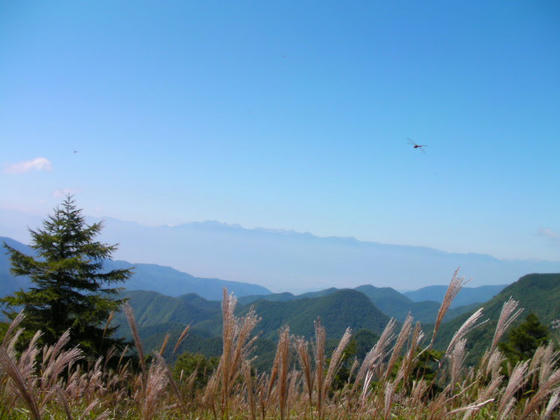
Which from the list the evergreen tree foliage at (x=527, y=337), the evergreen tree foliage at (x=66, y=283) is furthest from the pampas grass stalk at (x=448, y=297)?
the evergreen tree foliage at (x=527, y=337)

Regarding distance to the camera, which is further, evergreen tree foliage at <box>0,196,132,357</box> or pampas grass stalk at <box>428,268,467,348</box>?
evergreen tree foliage at <box>0,196,132,357</box>

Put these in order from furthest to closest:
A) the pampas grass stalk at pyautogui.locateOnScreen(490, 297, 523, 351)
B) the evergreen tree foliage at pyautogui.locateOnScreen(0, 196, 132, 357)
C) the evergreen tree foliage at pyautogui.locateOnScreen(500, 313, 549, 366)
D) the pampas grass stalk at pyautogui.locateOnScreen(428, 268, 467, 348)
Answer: the evergreen tree foliage at pyautogui.locateOnScreen(500, 313, 549, 366) → the evergreen tree foliage at pyautogui.locateOnScreen(0, 196, 132, 357) → the pampas grass stalk at pyautogui.locateOnScreen(490, 297, 523, 351) → the pampas grass stalk at pyautogui.locateOnScreen(428, 268, 467, 348)

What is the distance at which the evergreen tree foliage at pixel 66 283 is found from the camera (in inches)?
848

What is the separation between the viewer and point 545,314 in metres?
160

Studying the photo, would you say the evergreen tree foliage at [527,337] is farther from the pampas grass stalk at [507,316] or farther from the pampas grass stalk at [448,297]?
the pampas grass stalk at [448,297]

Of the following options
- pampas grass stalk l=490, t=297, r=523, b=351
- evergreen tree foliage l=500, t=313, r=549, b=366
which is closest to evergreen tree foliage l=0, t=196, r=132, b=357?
pampas grass stalk l=490, t=297, r=523, b=351

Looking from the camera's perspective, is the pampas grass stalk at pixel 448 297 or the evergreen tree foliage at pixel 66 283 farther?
the evergreen tree foliage at pixel 66 283

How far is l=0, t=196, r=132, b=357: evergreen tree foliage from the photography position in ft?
70.7

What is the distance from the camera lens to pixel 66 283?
76.8 ft

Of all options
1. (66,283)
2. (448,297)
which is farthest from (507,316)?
(66,283)

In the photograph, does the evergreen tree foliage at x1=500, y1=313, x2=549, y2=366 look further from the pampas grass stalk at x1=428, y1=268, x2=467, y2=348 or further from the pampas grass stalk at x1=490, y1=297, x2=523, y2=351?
the pampas grass stalk at x1=428, y1=268, x2=467, y2=348

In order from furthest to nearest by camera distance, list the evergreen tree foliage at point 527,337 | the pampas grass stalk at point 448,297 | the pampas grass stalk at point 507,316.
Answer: the evergreen tree foliage at point 527,337, the pampas grass stalk at point 507,316, the pampas grass stalk at point 448,297

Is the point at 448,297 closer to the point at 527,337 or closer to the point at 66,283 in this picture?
the point at 66,283

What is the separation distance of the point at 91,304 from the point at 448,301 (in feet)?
85.2
